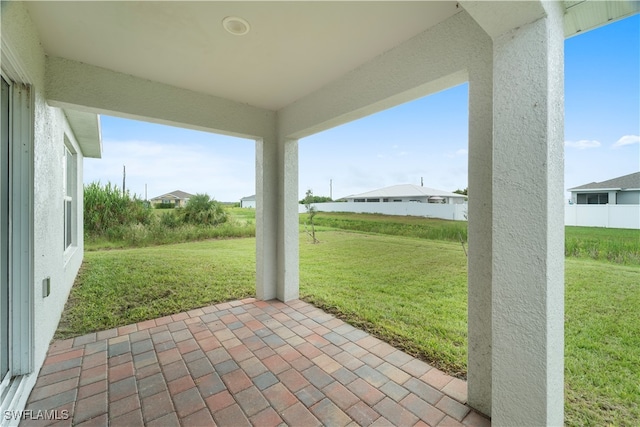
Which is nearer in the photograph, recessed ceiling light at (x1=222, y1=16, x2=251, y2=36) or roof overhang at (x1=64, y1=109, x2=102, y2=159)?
recessed ceiling light at (x1=222, y1=16, x2=251, y2=36)

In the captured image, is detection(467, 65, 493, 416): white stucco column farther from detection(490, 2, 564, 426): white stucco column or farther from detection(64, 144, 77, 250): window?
detection(64, 144, 77, 250): window

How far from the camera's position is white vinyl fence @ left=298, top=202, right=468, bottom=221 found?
4.41 metres

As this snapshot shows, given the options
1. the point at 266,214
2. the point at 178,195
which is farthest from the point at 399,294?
the point at 178,195

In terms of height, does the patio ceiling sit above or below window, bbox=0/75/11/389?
above

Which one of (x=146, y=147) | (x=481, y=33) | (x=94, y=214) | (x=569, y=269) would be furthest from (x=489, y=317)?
(x=146, y=147)

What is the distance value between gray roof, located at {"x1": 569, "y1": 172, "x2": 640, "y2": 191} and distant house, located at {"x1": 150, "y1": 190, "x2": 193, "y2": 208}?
10634mm

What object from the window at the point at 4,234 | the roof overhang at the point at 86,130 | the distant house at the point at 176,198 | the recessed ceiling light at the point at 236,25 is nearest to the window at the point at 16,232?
the window at the point at 4,234

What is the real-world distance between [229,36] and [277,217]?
272 centimetres

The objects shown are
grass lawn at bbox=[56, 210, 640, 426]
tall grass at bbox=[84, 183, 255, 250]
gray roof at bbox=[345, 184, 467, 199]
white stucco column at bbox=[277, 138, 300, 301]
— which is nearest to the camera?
grass lawn at bbox=[56, 210, 640, 426]

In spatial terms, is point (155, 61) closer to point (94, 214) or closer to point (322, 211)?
point (322, 211)

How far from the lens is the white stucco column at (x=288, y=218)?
4379 mm

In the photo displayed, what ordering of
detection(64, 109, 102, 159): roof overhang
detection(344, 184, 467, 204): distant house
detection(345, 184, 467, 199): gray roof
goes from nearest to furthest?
1. detection(64, 109, 102, 159): roof overhang
2. detection(344, 184, 467, 204): distant house
3. detection(345, 184, 467, 199): gray roof

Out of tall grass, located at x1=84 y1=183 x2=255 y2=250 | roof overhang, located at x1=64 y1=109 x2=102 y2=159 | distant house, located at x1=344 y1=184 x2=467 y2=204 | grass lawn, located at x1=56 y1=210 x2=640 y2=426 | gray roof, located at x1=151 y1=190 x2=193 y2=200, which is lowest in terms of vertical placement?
grass lawn, located at x1=56 y1=210 x2=640 y2=426

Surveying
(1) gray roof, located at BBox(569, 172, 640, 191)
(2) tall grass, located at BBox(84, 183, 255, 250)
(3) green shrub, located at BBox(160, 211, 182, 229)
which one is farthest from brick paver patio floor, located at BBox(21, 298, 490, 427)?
(3) green shrub, located at BBox(160, 211, 182, 229)
